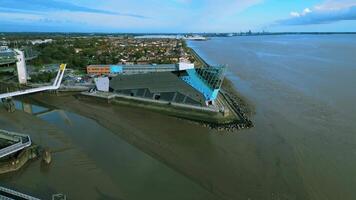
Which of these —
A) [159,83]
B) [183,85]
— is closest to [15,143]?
[159,83]

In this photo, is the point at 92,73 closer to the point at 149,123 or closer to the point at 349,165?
the point at 149,123

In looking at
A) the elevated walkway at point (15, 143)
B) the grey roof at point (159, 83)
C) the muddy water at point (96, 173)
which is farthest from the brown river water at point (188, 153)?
the grey roof at point (159, 83)

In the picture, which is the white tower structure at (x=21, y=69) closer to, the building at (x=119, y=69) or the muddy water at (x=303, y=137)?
the building at (x=119, y=69)

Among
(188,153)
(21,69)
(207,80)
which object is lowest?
(188,153)

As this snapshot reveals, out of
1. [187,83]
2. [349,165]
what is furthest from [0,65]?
[349,165]

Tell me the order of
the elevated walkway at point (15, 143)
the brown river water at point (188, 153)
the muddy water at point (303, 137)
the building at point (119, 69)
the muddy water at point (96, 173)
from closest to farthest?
the muddy water at point (96, 173) < the brown river water at point (188, 153) < the muddy water at point (303, 137) < the elevated walkway at point (15, 143) < the building at point (119, 69)

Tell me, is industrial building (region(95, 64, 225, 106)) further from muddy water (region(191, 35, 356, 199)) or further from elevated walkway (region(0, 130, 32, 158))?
elevated walkway (region(0, 130, 32, 158))

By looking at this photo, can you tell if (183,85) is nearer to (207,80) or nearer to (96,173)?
(207,80)
